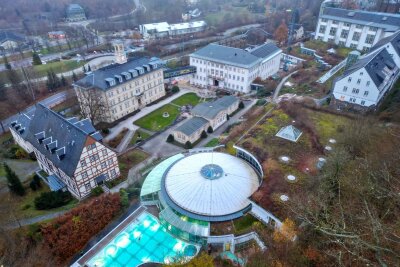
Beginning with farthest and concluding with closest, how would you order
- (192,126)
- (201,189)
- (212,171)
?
(192,126)
(212,171)
(201,189)

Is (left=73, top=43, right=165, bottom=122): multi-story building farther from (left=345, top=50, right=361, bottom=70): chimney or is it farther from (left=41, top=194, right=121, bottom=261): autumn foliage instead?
(left=345, top=50, right=361, bottom=70): chimney

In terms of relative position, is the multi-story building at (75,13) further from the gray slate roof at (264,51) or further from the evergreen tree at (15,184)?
the evergreen tree at (15,184)

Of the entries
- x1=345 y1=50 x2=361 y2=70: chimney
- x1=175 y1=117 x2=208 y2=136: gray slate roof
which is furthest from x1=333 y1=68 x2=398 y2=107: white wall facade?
x1=175 y1=117 x2=208 y2=136: gray slate roof

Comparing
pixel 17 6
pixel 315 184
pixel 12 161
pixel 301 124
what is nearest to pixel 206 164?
pixel 315 184

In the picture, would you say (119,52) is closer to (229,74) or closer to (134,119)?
(134,119)

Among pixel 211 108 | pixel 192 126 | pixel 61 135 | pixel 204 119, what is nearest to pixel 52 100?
pixel 61 135

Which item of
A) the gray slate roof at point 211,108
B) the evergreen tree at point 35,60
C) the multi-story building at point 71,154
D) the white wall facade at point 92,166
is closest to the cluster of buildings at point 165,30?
the evergreen tree at point 35,60
